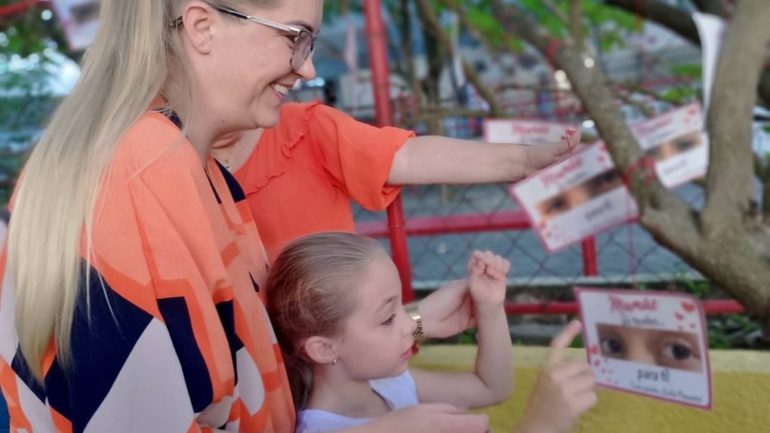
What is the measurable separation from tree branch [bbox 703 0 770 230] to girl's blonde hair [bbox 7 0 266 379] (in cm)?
122

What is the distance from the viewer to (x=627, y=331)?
193 cm

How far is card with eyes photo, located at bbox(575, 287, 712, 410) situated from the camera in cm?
180

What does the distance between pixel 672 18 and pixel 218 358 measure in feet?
8.60

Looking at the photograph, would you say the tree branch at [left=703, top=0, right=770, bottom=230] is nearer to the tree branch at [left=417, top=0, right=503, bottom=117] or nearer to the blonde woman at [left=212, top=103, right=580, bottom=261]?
the blonde woman at [left=212, top=103, right=580, bottom=261]

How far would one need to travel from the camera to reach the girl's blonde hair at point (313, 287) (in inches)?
50.2

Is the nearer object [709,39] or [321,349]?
[321,349]

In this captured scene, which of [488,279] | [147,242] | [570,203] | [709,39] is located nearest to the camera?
[147,242]

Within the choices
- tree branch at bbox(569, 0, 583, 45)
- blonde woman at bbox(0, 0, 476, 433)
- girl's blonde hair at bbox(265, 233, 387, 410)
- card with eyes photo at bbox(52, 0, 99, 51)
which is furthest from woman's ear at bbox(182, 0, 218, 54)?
card with eyes photo at bbox(52, 0, 99, 51)

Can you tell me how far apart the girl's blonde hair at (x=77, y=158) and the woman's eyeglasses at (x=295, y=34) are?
2 centimetres

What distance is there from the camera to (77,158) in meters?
1.00

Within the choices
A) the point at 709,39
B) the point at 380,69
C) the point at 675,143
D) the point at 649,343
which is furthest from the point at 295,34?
the point at 675,143

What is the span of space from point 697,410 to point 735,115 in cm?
67

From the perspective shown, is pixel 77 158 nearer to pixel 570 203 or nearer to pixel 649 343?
pixel 649 343

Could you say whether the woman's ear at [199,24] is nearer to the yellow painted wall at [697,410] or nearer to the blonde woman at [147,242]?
the blonde woman at [147,242]
